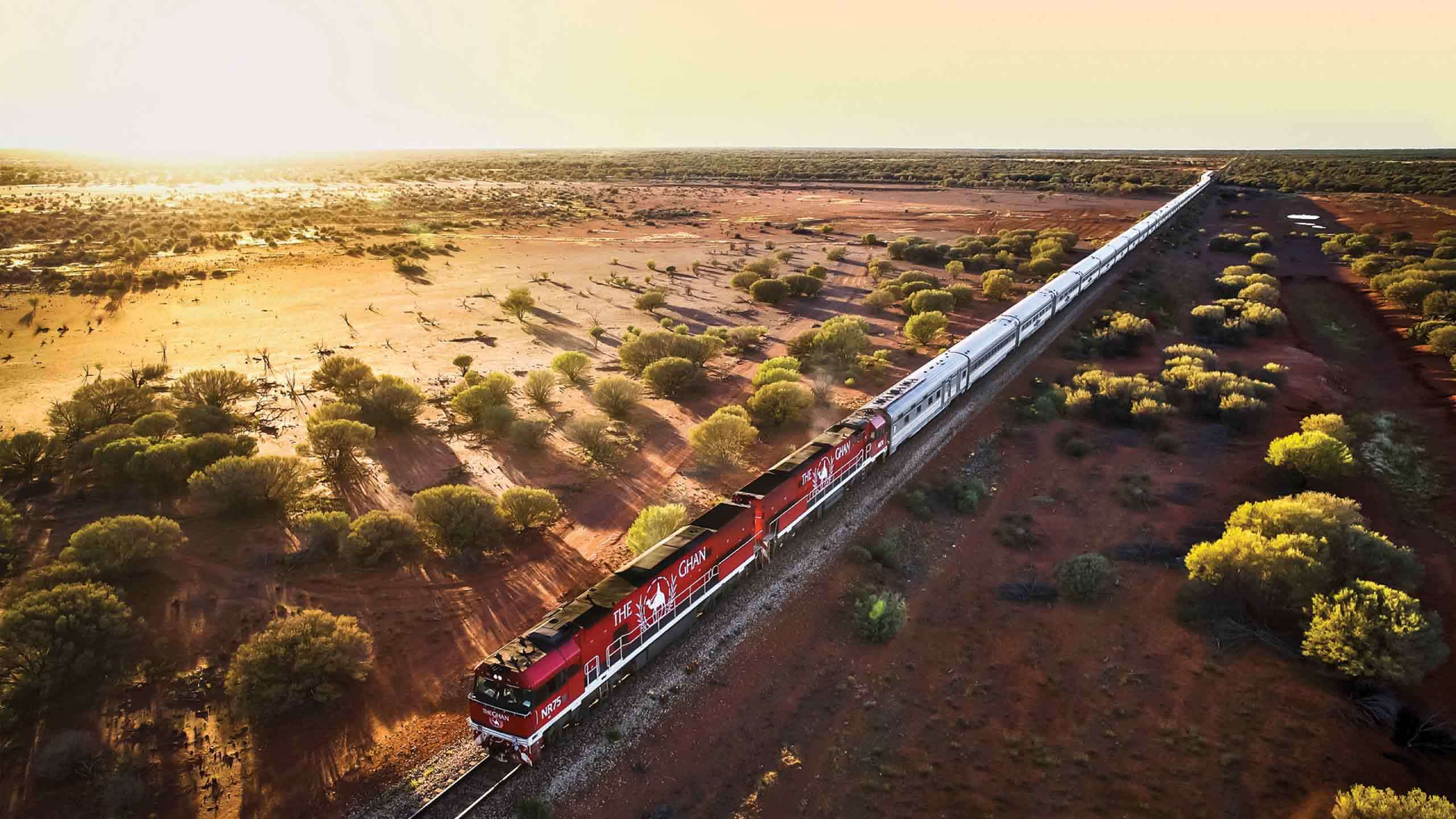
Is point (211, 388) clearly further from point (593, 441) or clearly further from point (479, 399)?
→ point (593, 441)

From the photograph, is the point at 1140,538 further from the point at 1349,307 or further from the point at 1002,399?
the point at 1349,307

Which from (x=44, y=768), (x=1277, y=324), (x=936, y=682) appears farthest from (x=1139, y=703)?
(x=1277, y=324)

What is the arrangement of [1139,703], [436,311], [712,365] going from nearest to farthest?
1. [1139,703]
2. [712,365]
3. [436,311]

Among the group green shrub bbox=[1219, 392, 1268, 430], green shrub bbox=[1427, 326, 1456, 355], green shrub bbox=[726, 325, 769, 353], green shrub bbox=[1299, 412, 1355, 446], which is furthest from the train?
green shrub bbox=[1427, 326, 1456, 355]

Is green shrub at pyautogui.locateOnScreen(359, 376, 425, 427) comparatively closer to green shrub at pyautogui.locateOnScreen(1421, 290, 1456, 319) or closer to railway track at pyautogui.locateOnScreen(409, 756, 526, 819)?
railway track at pyautogui.locateOnScreen(409, 756, 526, 819)

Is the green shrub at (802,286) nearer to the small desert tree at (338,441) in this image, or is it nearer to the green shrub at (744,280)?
the green shrub at (744,280)

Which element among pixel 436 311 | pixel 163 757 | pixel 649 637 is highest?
pixel 436 311
